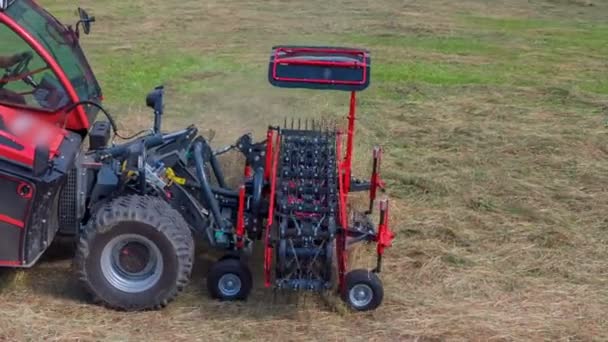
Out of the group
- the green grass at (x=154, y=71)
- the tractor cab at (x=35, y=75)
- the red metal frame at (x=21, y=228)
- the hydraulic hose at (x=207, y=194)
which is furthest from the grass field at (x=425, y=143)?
the tractor cab at (x=35, y=75)

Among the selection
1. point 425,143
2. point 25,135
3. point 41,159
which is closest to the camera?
point 41,159

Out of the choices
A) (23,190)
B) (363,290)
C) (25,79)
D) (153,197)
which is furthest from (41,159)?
(363,290)

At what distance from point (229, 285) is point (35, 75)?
1869mm

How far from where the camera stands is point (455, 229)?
6965 millimetres

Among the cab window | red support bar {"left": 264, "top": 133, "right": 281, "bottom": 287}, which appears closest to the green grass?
the cab window

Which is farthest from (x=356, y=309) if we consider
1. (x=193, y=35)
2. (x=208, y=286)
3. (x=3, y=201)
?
(x=193, y=35)

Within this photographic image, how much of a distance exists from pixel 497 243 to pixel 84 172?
309cm

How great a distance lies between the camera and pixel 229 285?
5570 mm

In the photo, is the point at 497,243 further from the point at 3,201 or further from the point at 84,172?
the point at 3,201

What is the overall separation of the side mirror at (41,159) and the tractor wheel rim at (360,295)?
6.40ft

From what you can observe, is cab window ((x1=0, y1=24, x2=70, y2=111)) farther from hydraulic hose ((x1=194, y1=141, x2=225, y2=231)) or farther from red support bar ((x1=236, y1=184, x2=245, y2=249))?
red support bar ((x1=236, y1=184, x2=245, y2=249))

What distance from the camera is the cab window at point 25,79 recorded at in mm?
5707

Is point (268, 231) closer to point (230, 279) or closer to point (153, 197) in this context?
point (230, 279)

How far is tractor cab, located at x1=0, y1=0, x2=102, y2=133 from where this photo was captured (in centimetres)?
570
